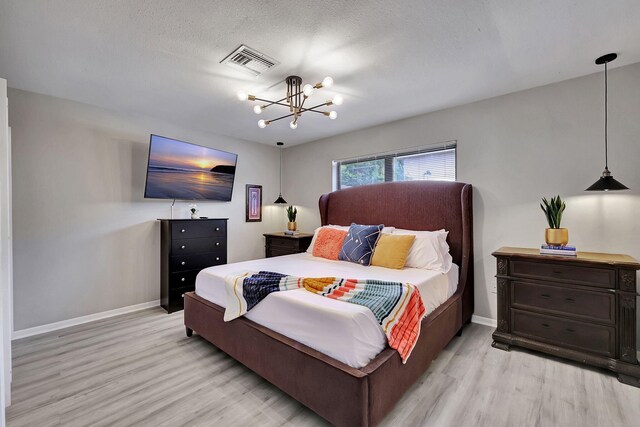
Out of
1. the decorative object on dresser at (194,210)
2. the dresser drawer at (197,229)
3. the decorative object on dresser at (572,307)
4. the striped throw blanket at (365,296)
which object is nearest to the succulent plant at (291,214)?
the dresser drawer at (197,229)

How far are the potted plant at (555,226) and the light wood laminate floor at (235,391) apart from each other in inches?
41.0

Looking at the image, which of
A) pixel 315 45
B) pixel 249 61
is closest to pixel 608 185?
pixel 315 45

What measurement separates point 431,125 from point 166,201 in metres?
3.77

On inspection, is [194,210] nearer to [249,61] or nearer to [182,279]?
[182,279]

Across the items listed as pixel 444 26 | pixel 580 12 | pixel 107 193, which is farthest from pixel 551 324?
pixel 107 193

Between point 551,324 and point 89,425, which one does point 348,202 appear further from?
point 89,425

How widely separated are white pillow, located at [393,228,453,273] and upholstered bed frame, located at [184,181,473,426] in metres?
0.27

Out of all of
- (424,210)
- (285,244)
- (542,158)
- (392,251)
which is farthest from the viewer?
(285,244)

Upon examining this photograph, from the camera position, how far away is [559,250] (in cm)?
243

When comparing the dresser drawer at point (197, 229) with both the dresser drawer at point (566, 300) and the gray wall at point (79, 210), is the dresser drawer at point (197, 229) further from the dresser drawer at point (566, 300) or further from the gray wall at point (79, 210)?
the dresser drawer at point (566, 300)

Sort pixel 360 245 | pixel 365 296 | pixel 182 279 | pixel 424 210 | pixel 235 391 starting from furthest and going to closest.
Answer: pixel 182 279 → pixel 424 210 → pixel 360 245 → pixel 235 391 → pixel 365 296

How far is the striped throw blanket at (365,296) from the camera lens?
178cm

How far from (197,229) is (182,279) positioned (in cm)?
69

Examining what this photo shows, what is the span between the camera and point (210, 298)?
2605 mm
